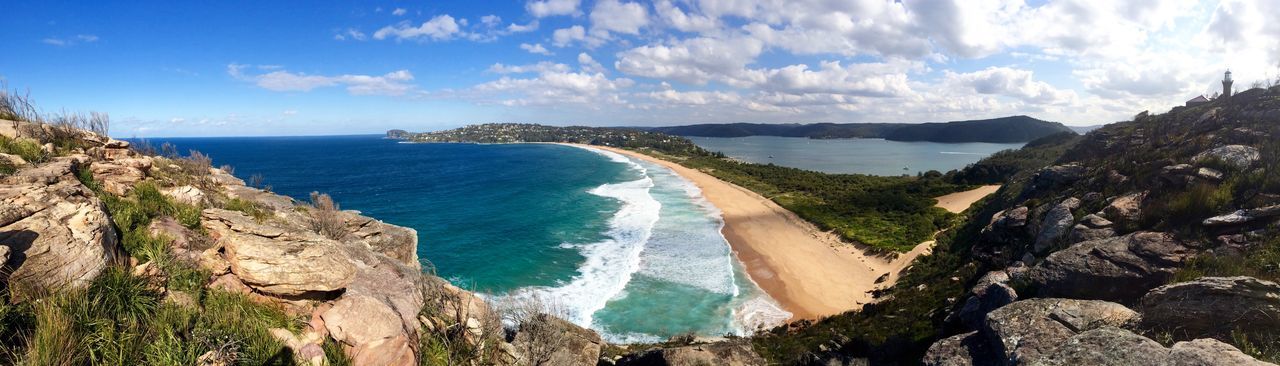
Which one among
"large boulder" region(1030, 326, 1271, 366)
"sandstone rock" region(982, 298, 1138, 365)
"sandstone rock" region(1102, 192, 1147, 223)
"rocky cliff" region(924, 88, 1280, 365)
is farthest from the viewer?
"sandstone rock" region(1102, 192, 1147, 223)

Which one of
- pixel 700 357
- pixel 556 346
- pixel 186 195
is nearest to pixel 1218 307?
pixel 700 357

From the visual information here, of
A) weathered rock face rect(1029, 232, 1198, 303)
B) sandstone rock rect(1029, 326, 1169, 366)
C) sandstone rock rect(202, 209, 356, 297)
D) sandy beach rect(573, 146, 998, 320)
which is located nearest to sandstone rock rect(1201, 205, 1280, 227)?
weathered rock face rect(1029, 232, 1198, 303)

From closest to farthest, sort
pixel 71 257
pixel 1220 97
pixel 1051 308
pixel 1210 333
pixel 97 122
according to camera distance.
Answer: pixel 71 257
pixel 1210 333
pixel 1051 308
pixel 97 122
pixel 1220 97

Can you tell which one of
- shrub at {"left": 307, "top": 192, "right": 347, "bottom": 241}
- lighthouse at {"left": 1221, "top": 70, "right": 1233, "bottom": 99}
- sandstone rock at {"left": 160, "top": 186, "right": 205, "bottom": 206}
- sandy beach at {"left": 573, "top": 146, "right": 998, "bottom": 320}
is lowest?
sandy beach at {"left": 573, "top": 146, "right": 998, "bottom": 320}

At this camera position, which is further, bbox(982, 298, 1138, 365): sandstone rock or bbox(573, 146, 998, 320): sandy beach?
bbox(573, 146, 998, 320): sandy beach

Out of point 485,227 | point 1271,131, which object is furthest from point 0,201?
point 485,227

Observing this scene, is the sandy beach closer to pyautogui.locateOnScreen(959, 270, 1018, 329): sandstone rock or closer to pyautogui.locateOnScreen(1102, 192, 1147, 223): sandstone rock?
pyautogui.locateOnScreen(959, 270, 1018, 329): sandstone rock

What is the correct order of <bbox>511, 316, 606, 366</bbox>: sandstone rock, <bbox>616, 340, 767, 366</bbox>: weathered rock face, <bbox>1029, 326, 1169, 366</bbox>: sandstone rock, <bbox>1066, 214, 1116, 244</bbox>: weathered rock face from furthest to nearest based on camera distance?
<bbox>1066, 214, 1116, 244</bbox>: weathered rock face
<bbox>616, 340, 767, 366</bbox>: weathered rock face
<bbox>511, 316, 606, 366</bbox>: sandstone rock
<bbox>1029, 326, 1169, 366</bbox>: sandstone rock

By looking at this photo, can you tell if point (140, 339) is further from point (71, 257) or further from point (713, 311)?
point (713, 311)
